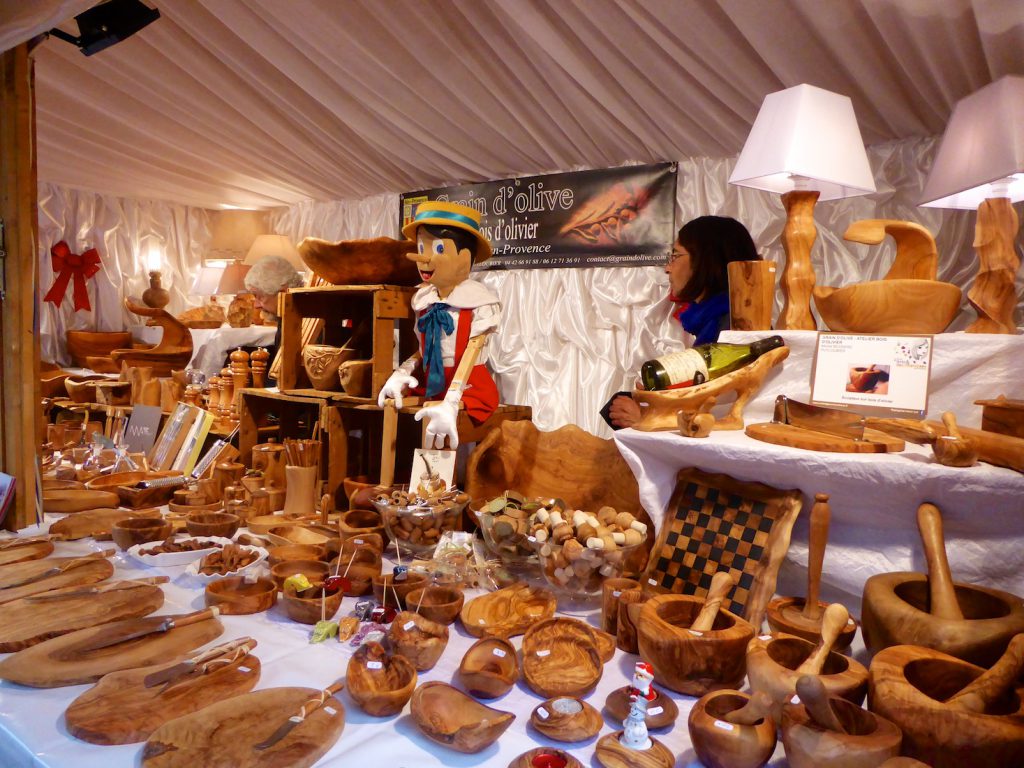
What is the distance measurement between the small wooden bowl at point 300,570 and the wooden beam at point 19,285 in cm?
91

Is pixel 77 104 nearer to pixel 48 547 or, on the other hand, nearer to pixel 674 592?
pixel 48 547

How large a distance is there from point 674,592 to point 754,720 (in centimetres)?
47

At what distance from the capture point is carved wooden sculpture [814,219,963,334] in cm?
131

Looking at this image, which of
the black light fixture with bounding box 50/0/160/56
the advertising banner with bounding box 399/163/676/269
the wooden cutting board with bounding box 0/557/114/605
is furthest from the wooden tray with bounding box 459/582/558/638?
the black light fixture with bounding box 50/0/160/56

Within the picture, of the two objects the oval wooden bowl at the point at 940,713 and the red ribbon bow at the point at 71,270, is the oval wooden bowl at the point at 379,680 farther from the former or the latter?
the red ribbon bow at the point at 71,270

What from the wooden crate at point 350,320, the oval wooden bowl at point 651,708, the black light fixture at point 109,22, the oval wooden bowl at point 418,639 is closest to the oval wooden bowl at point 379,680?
the oval wooden bowl at point 418,639

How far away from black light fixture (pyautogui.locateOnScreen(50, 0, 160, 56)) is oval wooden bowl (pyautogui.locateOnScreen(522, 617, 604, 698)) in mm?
1979

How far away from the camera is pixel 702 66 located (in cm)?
212

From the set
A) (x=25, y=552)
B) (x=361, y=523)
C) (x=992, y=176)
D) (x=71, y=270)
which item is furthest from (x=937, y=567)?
(x=71, y=270)

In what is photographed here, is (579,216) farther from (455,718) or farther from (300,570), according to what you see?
(455,718)

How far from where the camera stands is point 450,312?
2139 mm

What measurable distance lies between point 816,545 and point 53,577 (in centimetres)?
159

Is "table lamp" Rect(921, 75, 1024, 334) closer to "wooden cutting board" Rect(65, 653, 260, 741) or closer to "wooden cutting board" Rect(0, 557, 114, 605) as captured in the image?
"wooden cutting board" Rect(65, 653, 260, 741)

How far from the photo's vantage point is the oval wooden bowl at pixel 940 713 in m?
0.75
